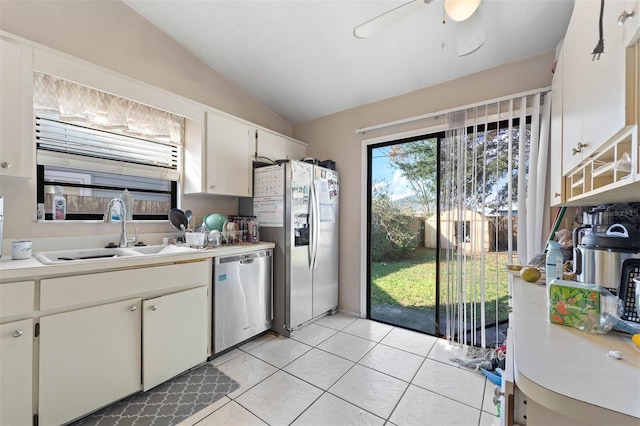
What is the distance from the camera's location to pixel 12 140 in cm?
151

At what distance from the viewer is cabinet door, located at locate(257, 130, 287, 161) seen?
289cm

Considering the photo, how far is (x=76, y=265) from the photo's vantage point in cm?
144

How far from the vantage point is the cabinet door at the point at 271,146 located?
2889 millimetres

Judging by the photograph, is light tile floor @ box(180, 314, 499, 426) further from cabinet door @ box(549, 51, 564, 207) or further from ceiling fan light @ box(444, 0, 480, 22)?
ceiling fan light @ box(444, 0, 480, 22)

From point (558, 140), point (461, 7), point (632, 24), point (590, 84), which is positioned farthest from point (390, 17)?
point (558, 140)

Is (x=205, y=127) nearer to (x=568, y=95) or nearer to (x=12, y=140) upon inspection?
(x=12, y=140)

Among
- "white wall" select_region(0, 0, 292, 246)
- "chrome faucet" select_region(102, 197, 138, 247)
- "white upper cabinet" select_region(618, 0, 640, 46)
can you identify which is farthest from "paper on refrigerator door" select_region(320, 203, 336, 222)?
"white upper cabinet" select_region(618, 0, 640, 46)

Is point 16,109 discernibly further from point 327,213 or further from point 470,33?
point 470,33

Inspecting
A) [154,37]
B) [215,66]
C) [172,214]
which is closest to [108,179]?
[172,214]

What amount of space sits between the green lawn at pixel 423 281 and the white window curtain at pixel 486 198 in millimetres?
13

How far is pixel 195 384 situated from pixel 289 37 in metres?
2.94

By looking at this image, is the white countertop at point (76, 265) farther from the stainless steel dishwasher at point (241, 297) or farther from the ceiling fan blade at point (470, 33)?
the ceiling fan blade at point (470, 33)

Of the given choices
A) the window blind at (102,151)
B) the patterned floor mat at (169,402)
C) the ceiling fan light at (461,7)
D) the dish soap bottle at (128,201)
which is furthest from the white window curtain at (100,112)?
the ceiling fan light at (461,7)

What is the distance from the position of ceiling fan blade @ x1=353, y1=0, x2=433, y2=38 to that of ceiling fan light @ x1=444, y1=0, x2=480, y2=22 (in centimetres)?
11
